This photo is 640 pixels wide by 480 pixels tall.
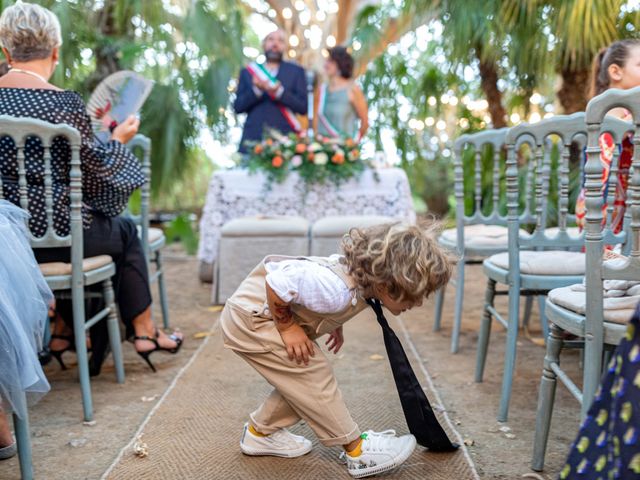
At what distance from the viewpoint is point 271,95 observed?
5.31 m

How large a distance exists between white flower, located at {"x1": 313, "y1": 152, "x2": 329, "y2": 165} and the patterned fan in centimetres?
186

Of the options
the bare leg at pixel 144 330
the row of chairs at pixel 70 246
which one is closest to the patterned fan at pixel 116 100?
the row of chairs at pixel 70 246

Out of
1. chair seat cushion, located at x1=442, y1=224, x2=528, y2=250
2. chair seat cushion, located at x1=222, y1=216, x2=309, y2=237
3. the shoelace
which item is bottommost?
the shoelace

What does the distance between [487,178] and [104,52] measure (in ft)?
11.3

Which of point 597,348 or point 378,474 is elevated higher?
point 597,348

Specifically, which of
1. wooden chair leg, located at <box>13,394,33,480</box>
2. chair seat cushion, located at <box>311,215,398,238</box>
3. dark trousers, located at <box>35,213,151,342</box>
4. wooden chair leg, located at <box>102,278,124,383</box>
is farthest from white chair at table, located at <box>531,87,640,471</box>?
chair seat cushion, located at <box>311,215,398,238</box>

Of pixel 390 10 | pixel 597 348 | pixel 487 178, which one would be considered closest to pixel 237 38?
pixel 390 10

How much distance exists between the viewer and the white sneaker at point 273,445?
2.08 metres

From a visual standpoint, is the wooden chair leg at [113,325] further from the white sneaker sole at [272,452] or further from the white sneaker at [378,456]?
the white sneaker at [378,456]

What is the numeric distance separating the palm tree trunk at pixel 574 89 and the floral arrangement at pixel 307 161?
1707mm

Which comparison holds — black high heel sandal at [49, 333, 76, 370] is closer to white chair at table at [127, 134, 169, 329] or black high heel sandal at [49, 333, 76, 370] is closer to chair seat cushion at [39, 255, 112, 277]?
white chair at table at [127, 134, 169, 329]

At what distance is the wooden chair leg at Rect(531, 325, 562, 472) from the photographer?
6.15 feet

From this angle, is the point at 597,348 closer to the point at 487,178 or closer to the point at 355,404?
the point at 355,404

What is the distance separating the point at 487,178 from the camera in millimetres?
5840
